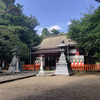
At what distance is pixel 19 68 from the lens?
40.2 feet

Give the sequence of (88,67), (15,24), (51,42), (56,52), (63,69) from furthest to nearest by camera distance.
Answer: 1. (15,24)
2. (51,42)
3. (56,52)
4. (88,67)
5. (63,69)

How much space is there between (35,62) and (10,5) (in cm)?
1406

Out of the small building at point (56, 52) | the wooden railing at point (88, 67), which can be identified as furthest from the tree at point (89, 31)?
the small building at point (56, 52)

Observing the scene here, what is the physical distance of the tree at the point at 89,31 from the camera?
11986mm

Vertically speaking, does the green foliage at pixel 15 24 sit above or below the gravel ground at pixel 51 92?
above

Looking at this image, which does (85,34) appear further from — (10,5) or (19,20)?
(10,5)

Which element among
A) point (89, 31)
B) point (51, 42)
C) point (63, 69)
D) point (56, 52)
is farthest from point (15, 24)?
point (63, 69)

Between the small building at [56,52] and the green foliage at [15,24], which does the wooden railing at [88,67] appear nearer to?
the small building at [56,52]

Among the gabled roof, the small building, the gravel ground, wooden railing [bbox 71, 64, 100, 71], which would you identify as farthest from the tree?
the gravel ground

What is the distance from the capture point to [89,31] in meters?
13.1

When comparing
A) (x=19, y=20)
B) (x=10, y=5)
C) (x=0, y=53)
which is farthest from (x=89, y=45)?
(x=10, y=5)

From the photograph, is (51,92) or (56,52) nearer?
(51,92)

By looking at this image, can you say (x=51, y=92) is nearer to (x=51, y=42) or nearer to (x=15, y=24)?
(x=51, y=42)

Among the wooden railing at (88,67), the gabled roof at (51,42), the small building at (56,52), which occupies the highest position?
the gabled roof at (51,42)
